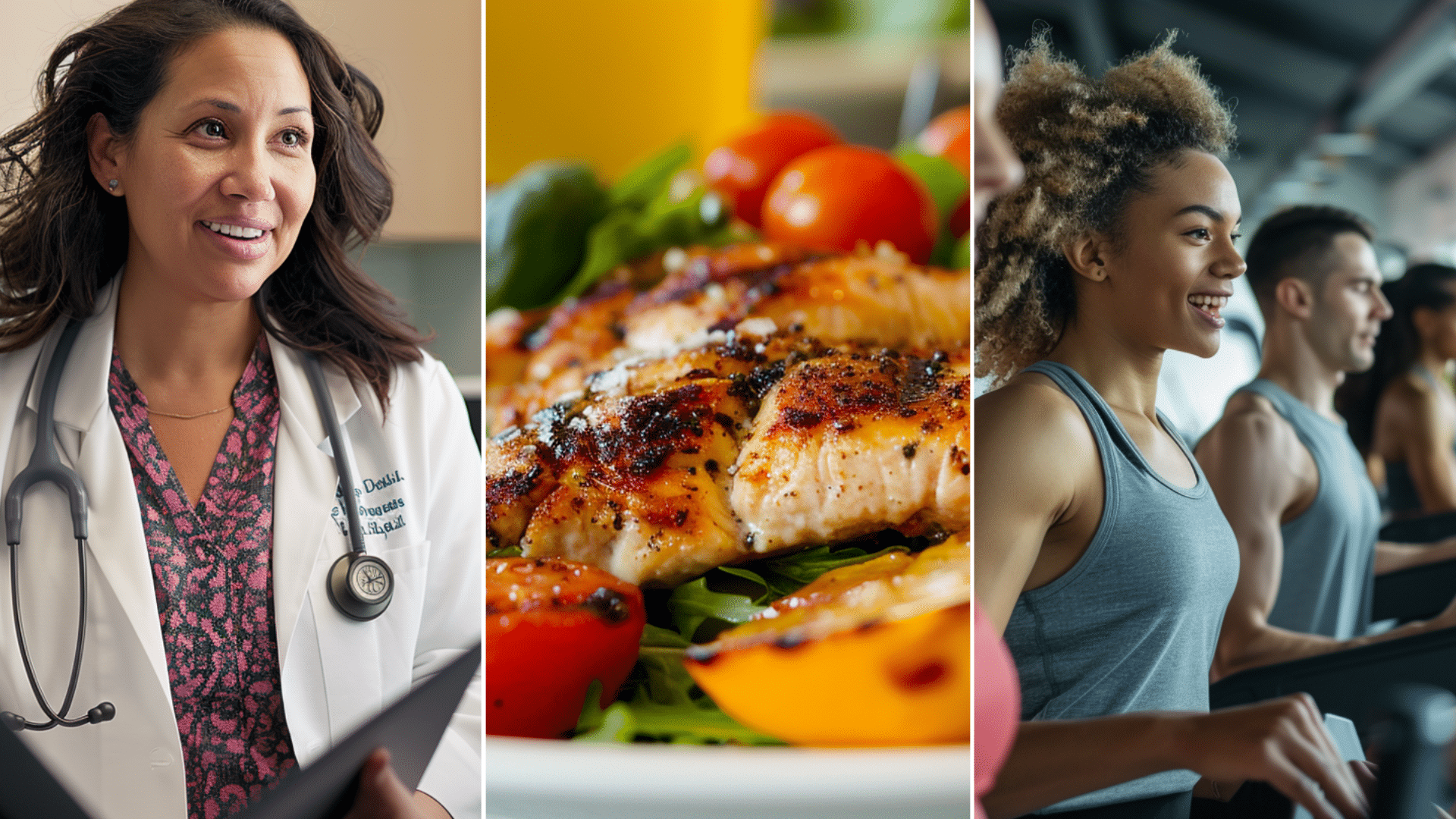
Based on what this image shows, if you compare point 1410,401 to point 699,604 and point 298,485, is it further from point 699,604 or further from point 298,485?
point 298,485

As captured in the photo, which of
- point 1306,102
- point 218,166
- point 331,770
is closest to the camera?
point 331,770

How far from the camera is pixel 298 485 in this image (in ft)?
3.72

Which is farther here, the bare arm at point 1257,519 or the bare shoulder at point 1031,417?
the bare arm at point 1257,519

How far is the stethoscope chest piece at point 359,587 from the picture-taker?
1121 millimetres

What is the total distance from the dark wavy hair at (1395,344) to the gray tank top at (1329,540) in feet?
0.13

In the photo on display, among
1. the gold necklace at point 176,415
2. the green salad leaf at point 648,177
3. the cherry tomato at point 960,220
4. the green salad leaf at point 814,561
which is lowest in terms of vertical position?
the green salad leaf at point 814,561

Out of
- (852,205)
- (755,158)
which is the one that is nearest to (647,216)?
(755,158)

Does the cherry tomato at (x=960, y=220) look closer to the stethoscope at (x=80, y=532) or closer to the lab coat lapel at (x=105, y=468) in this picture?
the stethoscope at (x=80, y=532)

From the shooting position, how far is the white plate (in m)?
1.06

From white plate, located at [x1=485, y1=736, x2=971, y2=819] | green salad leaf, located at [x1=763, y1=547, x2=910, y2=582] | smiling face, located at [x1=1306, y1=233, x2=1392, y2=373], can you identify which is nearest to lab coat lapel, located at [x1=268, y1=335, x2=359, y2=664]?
white plate, located at [x1=485, y1=736, x2=971, y2=819]

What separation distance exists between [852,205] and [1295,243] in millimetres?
627

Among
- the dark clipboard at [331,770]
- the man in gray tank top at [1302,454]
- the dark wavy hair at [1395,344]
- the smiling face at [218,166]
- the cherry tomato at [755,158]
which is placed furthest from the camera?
the cherry tomato at [755,158]

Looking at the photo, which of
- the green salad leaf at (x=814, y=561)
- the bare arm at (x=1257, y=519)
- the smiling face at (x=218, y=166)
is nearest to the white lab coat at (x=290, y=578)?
the smiling face at (x=218, y=166)

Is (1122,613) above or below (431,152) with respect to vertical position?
below
